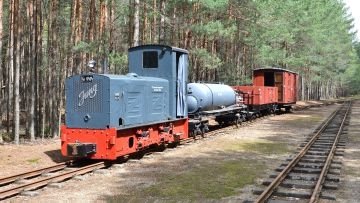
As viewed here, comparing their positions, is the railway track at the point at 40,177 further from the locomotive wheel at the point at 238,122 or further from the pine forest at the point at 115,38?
the locomotive wheel at the point at 238,122

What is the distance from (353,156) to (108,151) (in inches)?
342

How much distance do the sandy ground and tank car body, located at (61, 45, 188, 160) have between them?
788mm

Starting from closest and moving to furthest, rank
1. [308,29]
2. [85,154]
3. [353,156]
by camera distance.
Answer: [85,154], [353,156], [308,29]

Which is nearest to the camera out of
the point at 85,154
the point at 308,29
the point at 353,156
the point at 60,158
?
the point at 85,154

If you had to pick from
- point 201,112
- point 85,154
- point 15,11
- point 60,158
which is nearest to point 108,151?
point 85,154

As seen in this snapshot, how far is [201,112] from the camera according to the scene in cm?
1955

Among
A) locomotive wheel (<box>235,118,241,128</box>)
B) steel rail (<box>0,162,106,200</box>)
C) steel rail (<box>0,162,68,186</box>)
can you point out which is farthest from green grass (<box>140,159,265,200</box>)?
locomotive wheel (<box>235,118,241,128</box>)

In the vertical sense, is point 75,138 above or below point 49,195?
above

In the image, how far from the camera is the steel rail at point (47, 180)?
29.7 feet

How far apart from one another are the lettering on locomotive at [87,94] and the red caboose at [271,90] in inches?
678

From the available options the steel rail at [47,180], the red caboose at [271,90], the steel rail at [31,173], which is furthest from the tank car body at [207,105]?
the steel rail at [31,173]

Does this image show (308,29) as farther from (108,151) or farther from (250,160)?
(108,151)

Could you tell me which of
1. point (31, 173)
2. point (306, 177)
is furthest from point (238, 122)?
point (31, 173)

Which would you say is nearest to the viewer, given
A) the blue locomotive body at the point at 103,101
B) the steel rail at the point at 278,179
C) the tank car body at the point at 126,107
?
the steel rail at the point at 278,179
